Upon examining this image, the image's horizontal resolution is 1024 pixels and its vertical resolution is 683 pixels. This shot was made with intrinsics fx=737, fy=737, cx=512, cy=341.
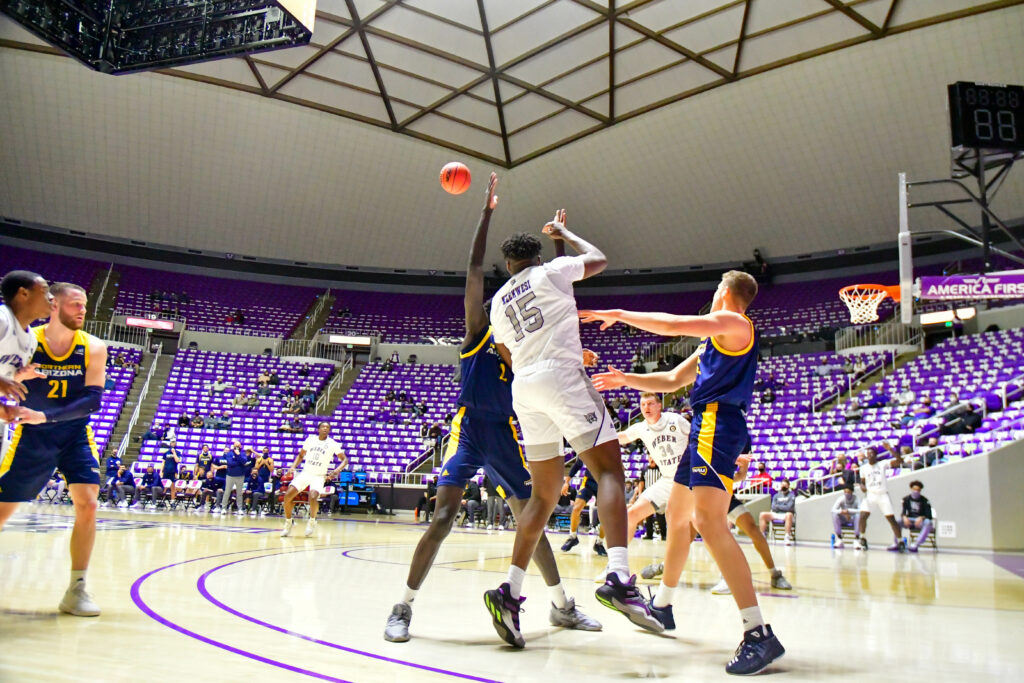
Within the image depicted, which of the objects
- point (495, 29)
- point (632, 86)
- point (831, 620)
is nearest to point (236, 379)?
point (495, 29)

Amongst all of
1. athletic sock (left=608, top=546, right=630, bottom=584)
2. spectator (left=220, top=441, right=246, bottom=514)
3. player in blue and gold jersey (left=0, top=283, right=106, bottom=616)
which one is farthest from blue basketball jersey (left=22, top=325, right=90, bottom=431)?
spectator (left=220, top=441, right=246, bottom=514)

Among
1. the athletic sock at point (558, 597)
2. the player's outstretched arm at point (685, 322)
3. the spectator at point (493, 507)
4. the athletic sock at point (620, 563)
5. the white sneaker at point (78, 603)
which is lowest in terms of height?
the spectator at point (493, 507)

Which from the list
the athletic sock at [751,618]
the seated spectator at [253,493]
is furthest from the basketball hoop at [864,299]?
the athletic sock at [751,618]

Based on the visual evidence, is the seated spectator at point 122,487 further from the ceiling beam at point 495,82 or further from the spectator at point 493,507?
the ceiling beam at point 495,82

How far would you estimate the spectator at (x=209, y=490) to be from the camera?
2006cm

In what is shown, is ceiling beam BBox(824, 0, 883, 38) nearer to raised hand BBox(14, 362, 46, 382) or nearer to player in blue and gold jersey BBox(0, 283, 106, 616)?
player in blue and gold jersey BBox(0, 283, 106, 616)

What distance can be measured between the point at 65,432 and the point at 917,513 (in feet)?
47.3

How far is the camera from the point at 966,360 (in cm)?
2283

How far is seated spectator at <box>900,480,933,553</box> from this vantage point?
1376cm

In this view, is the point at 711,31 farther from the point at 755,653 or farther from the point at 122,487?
the point at 755,653

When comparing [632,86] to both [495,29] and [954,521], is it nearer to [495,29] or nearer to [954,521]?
[495,29]

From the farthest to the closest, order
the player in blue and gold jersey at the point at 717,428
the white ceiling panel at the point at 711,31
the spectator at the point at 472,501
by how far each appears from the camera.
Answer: the white ceiling panel at the point at 711,31 → the spectator at the point at 472,501 → the player in blue and gold jersey at the point at 717,428

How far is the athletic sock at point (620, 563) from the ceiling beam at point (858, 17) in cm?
2203

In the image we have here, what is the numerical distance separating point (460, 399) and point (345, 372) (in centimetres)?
3023
